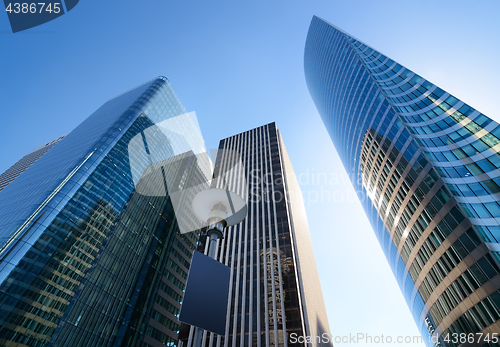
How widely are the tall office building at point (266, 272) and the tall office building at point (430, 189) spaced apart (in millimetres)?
19227

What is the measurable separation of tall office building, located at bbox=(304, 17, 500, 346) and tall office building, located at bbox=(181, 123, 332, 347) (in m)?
19.2

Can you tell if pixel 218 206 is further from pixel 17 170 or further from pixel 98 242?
pixel 17 170

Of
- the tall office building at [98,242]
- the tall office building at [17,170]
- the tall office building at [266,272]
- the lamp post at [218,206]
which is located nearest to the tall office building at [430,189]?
the tall office building at [266,272]

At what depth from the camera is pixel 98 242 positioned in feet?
137

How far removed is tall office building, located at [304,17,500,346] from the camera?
28352 mm

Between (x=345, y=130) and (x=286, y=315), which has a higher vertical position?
(x=345, y=130)

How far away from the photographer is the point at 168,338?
45.3 meters

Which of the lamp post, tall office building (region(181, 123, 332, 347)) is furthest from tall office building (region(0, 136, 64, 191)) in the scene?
the lamp post

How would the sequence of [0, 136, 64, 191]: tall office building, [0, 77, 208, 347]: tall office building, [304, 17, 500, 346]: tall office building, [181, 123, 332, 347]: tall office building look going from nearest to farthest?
[304, 17, 500, 346]: tall office building → [0, 77, 208, 347]: tall office building → [181, 123, 332, 347]: tall office building → [0, 136, 64, 191]: tall office building

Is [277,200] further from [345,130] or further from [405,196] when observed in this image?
[405,196]

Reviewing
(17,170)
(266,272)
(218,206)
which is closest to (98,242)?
(266,272)

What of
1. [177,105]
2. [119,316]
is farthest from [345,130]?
[119,316]

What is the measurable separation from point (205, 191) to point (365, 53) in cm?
7163

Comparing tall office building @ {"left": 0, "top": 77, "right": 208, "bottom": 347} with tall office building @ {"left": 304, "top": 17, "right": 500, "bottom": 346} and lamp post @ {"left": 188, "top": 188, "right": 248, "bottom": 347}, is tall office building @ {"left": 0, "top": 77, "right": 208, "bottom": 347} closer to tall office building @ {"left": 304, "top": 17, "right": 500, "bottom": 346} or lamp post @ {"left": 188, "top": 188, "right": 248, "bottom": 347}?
lamp post @ {"left": 188, "top": 188, "right": 248, "bottom": 347}
